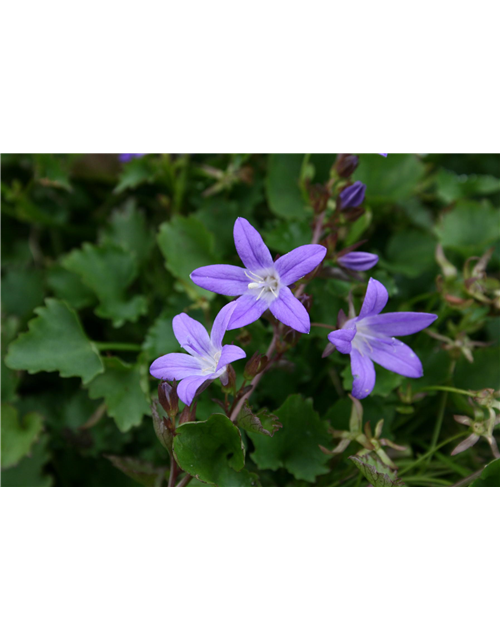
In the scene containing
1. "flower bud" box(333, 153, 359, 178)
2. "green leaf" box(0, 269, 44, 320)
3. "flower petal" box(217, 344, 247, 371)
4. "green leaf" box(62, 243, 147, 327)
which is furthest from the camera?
"green leaf" box(0, 269, 44, 320)

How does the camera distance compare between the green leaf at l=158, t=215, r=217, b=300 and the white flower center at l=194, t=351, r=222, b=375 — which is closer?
the white flower center at l=194, t=351, r=222, b=375

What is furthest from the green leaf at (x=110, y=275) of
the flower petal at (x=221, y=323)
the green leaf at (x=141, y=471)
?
the flower petal at (x=221, y=323)

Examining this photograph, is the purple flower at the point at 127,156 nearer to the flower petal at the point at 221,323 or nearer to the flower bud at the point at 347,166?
the flower bud at the point at 347,166

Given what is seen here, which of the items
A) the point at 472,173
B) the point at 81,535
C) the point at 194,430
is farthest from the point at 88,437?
the point at 472,173

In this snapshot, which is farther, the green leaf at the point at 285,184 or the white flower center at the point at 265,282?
the green leaf at the point at 285,184

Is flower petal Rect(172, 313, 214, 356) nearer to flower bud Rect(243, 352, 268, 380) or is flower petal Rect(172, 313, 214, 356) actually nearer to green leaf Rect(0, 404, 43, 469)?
flower bud Rect(243, 352, 268, 380)

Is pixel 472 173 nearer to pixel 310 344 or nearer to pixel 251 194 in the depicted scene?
pixel 251 194

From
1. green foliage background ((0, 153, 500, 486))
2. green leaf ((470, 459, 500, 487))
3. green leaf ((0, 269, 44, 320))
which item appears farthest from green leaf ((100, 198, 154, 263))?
green leaf ((470, 459, 500, 487))
